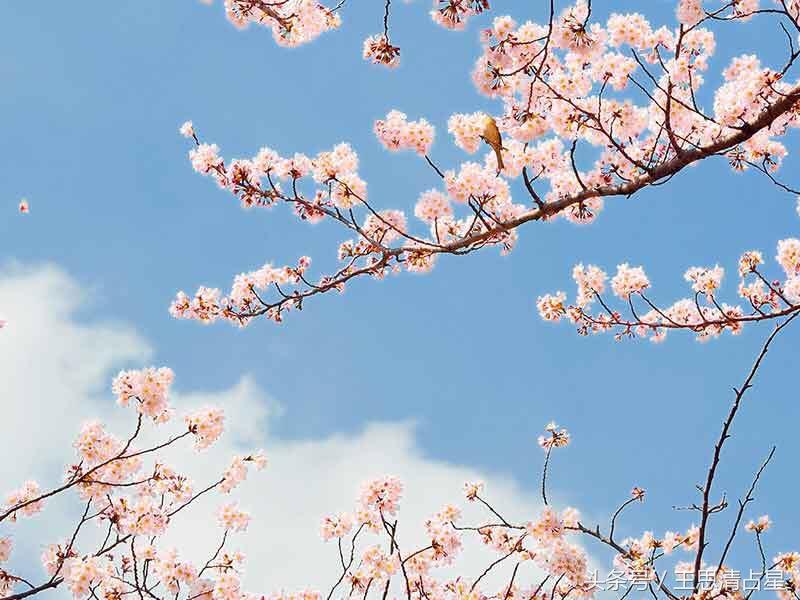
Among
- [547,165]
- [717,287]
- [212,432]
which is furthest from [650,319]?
[212,432]

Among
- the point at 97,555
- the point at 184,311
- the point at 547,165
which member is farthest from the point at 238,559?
the point at 547,165

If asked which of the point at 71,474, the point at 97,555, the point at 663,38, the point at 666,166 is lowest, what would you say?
the point at 97,555

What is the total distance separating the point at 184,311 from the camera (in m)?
7.36

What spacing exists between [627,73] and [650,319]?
8.87ft

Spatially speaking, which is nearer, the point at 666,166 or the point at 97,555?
the point at 666,166

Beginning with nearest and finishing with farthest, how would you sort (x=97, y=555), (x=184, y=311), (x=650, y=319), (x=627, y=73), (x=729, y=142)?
(x=729, y=142) < (x=97, y=555) < (x=627, y=73) < (x=184, y=311) < (x=650, y=319)

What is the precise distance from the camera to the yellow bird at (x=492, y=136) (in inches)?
227

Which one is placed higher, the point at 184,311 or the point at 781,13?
the point at 781,13

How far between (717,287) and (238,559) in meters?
4.99

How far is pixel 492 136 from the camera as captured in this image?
589 cm

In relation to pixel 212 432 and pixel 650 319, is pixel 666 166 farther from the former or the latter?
pixel 212 432

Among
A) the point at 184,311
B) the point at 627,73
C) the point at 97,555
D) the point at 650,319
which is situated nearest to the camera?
the point at 97,555

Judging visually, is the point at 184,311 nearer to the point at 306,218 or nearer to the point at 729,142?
the point at 306,218

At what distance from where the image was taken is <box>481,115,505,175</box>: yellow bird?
5.76m
